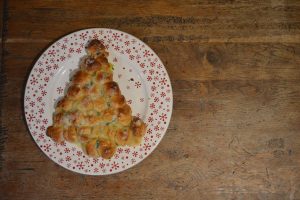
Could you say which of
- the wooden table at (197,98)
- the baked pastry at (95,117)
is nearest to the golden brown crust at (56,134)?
the baked pastry at (95,117)

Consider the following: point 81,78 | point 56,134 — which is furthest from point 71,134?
point 81,78

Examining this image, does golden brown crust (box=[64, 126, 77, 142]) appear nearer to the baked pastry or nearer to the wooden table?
the baked pastry

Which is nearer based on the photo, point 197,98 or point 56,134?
point 56,134

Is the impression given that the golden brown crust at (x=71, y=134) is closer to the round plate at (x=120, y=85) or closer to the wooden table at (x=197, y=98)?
the round plate at (x=120, y=85)

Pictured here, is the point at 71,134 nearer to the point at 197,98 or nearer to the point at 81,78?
the point at 81,78

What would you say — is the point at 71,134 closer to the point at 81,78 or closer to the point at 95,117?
the point at 95,117

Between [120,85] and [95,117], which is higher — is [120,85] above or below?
above

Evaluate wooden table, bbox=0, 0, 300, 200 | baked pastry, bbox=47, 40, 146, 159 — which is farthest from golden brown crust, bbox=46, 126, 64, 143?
wooden table, bbox=0, 0, 300, 200
